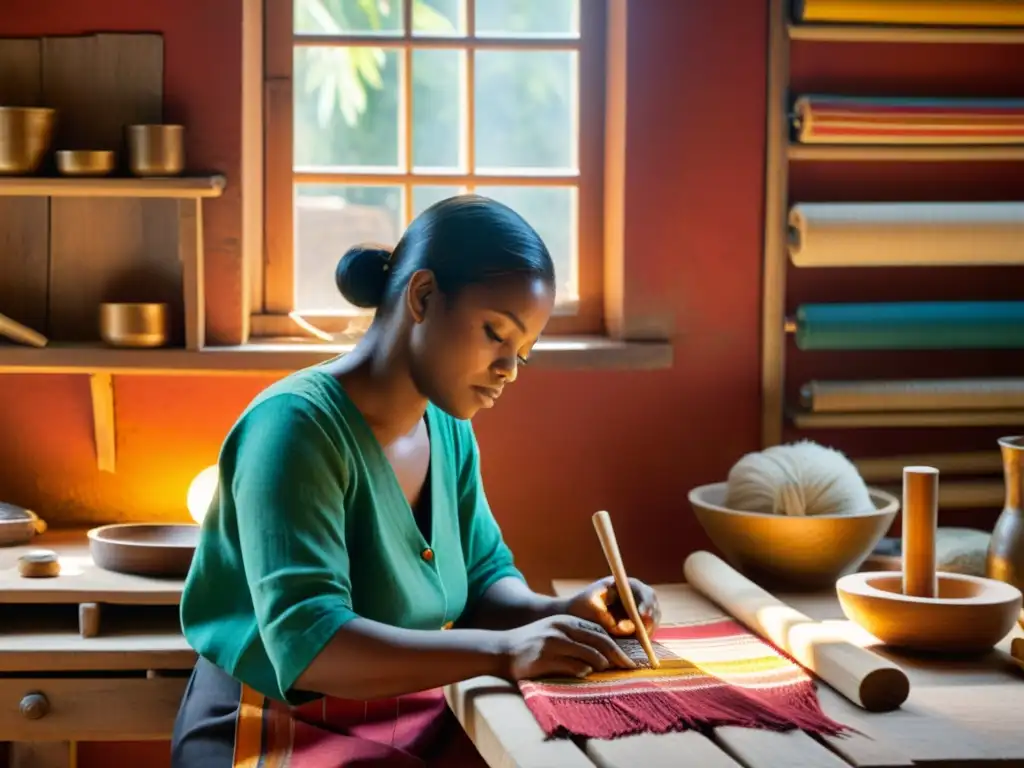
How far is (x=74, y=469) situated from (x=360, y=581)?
119cm

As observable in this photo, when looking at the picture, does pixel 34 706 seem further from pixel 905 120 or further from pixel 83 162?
pixel 905 120

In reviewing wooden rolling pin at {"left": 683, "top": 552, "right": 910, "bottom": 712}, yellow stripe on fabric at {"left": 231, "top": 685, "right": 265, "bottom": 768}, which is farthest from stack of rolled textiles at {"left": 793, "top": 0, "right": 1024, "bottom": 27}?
yellow stripe on fabric at {"left": 231, "top": 685, "right": 265, "bottom": 768}

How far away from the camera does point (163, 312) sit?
2.68 meters

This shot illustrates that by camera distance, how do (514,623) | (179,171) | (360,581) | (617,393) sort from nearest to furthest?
(360,581)
(514,623)
(179,171)
(617,393)

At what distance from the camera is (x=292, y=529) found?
1690mm

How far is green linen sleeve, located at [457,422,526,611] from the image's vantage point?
215cm

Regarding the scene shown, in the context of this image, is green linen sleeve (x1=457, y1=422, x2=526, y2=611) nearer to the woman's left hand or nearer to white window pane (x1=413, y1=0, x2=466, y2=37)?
the woman's left hand

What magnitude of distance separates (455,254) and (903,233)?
1.29 meters

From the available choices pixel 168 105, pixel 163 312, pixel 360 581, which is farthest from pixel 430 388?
pixel 168 105

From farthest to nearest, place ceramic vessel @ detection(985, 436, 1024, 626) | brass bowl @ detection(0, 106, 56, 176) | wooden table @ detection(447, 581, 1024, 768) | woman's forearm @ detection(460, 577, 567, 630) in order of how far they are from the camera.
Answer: brass bowl @ detection(0, 106, 56, 176)
ceramic vessel @ detection(985, 436, 1024, 626)
woman's forearm @ detection(460, 577, 567, 630)
wooden table @ detection(447, 581, 1024, 768)

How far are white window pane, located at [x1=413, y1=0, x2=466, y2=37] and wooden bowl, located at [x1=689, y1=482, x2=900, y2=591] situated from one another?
118cm

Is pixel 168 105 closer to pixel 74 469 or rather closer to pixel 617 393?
pixel 74 469

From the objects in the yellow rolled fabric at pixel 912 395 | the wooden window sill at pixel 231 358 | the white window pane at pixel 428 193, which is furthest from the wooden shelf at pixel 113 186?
the yellow rolled fabric at pixel 912 395

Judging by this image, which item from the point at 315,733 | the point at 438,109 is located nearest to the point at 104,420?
the point at 438,109
